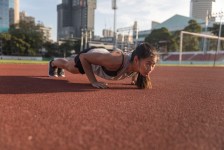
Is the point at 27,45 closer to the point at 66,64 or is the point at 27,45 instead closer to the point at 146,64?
the point at 66,64

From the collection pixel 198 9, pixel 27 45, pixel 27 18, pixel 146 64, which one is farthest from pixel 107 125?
pixel 27 18

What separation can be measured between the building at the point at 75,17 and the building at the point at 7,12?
13.1m

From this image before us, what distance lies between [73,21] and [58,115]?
81.0 m

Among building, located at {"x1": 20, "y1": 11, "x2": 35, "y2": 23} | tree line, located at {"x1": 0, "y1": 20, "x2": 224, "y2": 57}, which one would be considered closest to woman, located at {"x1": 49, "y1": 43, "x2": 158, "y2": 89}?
tree line, located at {"x1": 0, "y1": 20, "x2": 224, "y2": 57}

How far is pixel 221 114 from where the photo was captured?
7.29ft

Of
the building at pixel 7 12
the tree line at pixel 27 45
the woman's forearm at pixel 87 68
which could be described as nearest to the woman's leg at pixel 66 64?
the woman's forearm at pixel 87 68

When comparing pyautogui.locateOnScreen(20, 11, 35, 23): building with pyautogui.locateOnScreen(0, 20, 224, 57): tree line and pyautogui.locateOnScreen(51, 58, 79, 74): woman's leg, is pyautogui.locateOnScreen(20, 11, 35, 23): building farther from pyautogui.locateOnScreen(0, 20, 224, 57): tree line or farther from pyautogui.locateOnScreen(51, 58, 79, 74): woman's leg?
pyautogui.locateOnScreen(51, 58, 79, 74): woman's leg

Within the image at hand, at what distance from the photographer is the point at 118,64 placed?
12.4 feet

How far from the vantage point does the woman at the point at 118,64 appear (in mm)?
3504

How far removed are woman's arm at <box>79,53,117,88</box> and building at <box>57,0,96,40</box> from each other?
194 ft

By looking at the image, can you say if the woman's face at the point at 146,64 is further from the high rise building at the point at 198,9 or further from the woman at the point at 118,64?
the high rise building at the point at 198,9

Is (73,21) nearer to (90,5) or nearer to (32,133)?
(90,5)

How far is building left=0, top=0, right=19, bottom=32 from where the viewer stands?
7488 cm

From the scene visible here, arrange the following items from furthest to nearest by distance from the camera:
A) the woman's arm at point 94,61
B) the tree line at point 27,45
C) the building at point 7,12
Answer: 1. the building at point 7,12
2. the tree line at point 27,45
3. the woman's arm at point 94,61
